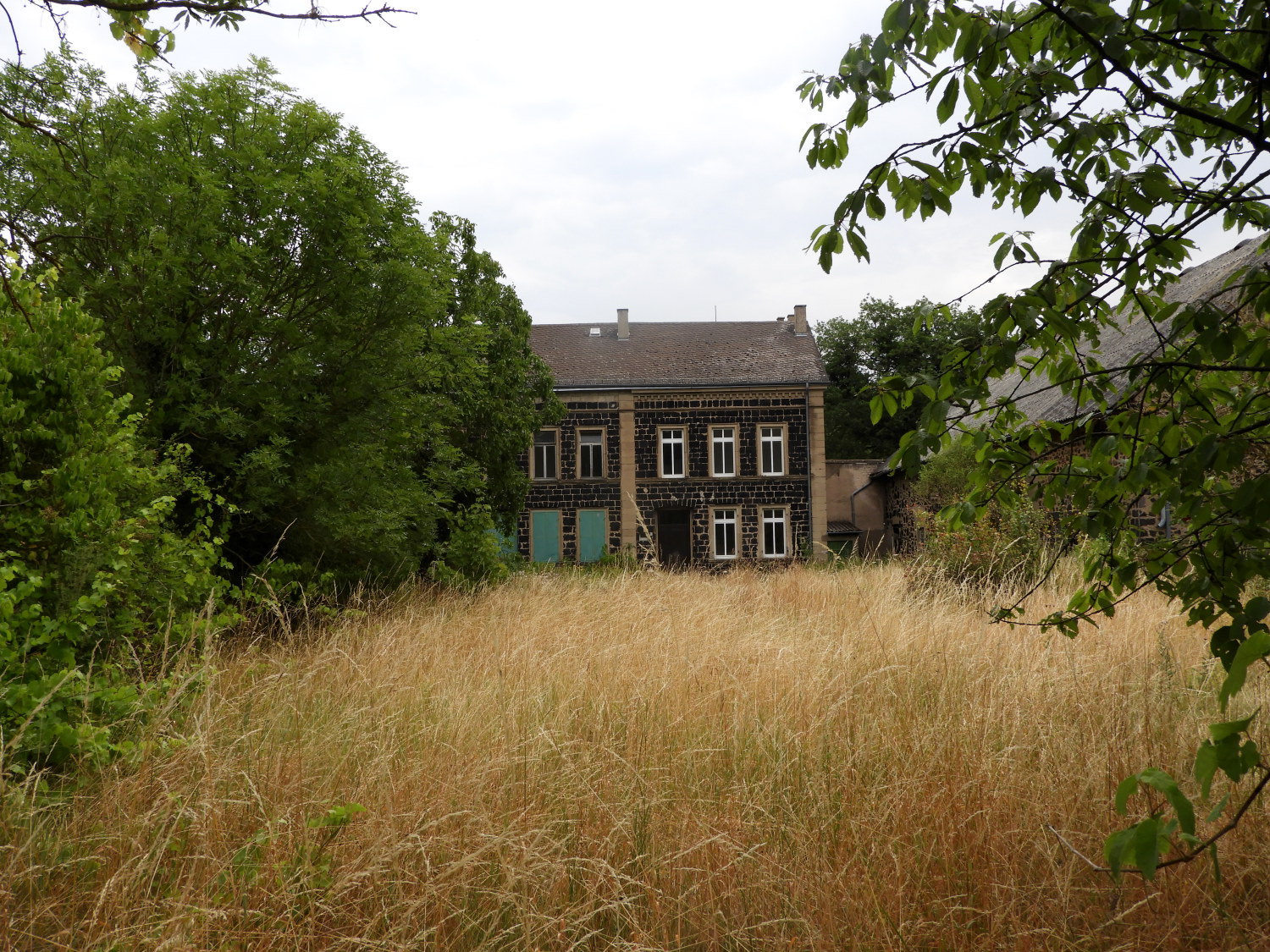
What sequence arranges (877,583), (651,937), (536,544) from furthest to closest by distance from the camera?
(536,544), (877,583), (651,937)

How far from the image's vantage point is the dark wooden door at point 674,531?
27031 millimetres

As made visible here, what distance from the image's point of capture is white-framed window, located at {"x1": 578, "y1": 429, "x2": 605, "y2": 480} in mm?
26922

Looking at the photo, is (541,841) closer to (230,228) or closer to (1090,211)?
(1090,211)

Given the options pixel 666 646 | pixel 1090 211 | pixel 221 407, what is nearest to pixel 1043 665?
pixel 666 646

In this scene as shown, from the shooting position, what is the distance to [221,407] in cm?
783

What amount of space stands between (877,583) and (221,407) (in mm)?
7299

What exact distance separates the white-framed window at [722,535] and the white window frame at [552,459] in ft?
16.6

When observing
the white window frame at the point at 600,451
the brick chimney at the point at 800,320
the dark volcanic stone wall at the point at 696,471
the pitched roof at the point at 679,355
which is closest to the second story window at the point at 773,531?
the dark volcanic stone wall at the point at 696,471

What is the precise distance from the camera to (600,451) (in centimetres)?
2703

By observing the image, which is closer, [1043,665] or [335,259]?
[1043,665]

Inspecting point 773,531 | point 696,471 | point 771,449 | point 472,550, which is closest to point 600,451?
point 696,471

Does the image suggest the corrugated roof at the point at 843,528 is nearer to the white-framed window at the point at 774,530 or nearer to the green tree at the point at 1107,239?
the white-framed window at the point at 774,530

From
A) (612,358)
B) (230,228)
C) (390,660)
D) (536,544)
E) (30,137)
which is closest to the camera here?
(390,660)

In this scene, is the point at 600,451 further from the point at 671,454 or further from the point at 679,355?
the point at 679,355
